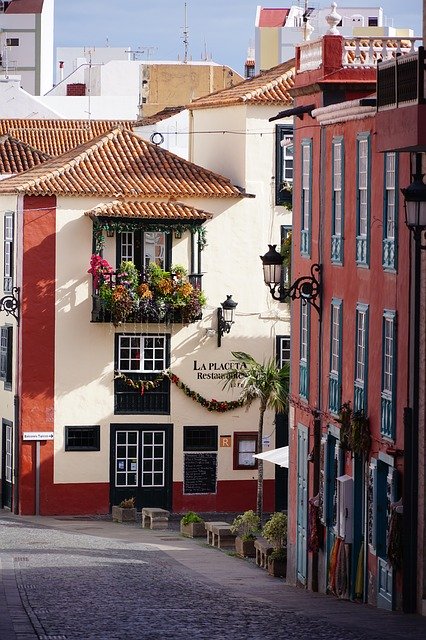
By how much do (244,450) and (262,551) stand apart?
10.4 meters

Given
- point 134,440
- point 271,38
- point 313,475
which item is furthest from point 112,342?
point 271,38

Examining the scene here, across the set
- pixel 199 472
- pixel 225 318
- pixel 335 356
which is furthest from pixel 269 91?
pixel 335 356

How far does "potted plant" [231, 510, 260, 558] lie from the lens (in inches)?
1297

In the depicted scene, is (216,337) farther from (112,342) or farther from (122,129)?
(122,129)

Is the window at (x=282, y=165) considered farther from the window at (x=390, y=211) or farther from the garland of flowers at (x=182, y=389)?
the window at (x=390, y=211)

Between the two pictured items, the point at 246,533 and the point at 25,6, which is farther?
the point at 25,6

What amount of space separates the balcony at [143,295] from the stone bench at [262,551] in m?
9.77

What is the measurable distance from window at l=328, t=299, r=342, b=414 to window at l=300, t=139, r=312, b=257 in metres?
2.39

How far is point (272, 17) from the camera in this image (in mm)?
100938

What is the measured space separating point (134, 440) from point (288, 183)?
7.36m

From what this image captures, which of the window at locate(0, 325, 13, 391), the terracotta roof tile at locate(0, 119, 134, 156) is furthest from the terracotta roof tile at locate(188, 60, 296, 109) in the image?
the terracotta roof tile at locate(0, 119, 134, 156)

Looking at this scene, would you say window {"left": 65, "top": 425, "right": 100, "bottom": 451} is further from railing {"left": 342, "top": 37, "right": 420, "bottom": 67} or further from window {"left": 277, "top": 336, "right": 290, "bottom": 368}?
railing {"left": 342, "top": 37, "right": 420, "bottom": 67}

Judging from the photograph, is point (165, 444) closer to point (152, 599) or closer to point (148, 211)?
point (148, 211)

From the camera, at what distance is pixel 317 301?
2659 centimetres
